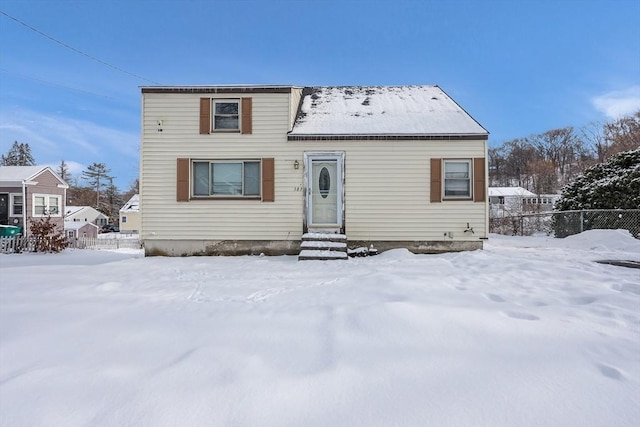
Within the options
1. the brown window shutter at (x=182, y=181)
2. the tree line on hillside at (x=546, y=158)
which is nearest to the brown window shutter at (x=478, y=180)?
the brown window shutter at (x=182, y=181)

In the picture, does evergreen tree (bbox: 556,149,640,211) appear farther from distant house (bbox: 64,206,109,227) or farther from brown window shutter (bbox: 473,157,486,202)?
distant house (bbox: 64,206,109,227)

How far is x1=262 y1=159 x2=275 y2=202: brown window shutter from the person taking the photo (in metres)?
8.93

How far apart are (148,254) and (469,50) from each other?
16.0m

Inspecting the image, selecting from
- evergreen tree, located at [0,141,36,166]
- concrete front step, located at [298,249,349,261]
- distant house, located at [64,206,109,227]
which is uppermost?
evergreen tree, located at [0,141,36,166]

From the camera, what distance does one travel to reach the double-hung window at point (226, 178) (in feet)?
29.9

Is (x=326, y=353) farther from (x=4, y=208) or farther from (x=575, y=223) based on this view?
(x=4, y=208)

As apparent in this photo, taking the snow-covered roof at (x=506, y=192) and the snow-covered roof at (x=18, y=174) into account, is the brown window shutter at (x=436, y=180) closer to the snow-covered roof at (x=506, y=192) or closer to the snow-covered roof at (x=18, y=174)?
the snow-covered roof at (x=18, y=174)

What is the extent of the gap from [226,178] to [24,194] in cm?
1894

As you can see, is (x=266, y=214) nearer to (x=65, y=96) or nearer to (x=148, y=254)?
(x=148, y=254)

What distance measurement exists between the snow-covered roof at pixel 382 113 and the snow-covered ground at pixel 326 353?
5002mm

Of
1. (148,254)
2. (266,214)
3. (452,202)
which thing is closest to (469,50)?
(452,202)

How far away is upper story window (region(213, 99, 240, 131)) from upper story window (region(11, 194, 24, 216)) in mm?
18983

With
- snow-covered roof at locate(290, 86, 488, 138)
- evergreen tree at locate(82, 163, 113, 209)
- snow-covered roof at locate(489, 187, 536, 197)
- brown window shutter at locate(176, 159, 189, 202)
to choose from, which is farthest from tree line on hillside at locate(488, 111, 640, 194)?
evergreen tree at locate(82, 163, 113, 209)

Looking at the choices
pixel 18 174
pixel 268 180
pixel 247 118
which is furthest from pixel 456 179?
pixel 18 174
